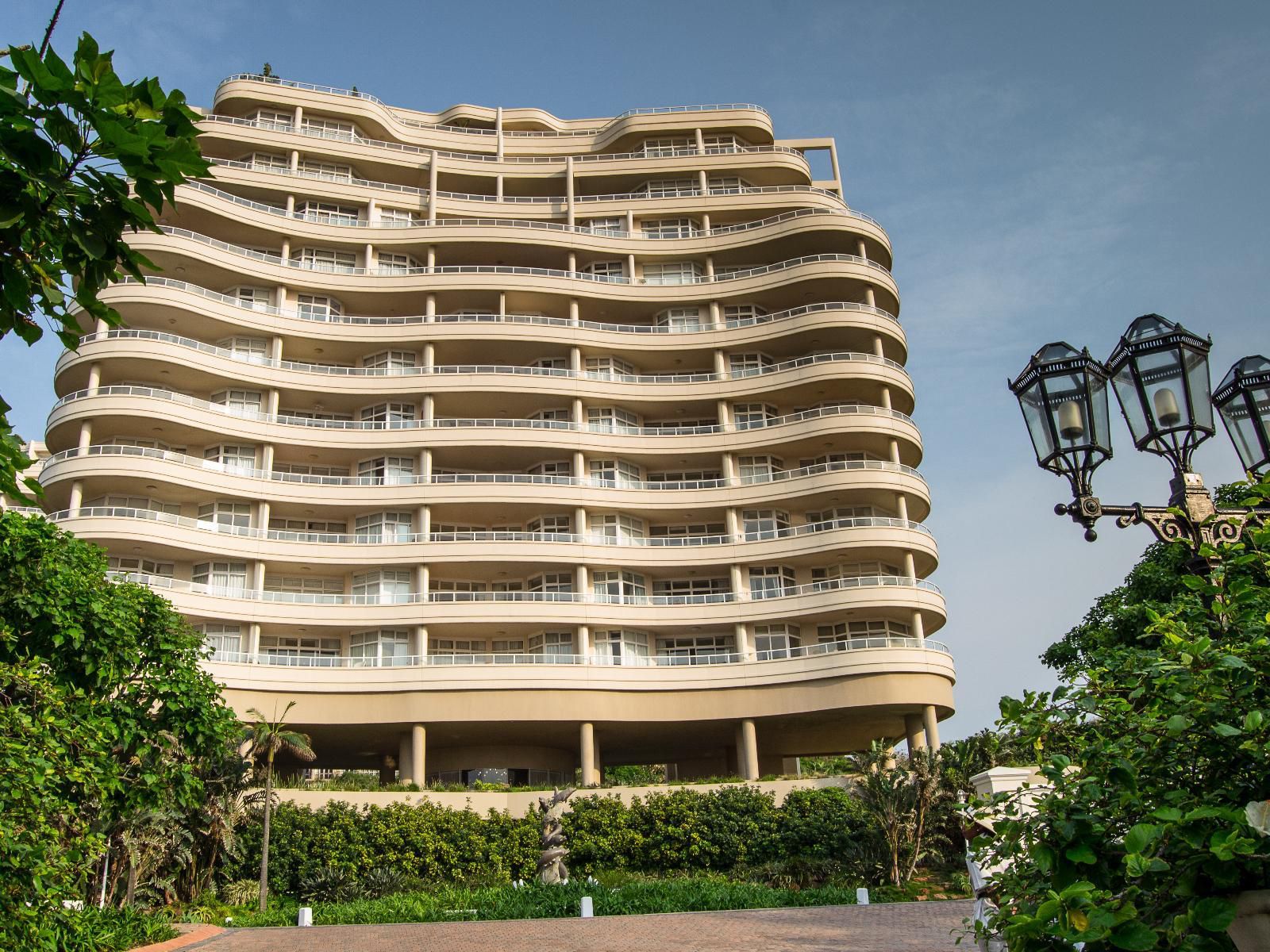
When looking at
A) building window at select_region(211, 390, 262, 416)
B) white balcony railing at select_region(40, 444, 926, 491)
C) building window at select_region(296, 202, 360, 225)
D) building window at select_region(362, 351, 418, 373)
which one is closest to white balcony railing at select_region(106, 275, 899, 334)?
building window at select_region(362, 351, 418, 373)

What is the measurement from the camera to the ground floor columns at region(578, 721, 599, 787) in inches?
1996

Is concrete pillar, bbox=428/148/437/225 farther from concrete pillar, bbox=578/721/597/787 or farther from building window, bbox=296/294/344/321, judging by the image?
concrete pillar, bbox=578/721/597/787

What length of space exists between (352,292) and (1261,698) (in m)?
59.4

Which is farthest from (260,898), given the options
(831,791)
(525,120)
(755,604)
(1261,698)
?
(525,120)

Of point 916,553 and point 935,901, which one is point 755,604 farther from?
point 935,901

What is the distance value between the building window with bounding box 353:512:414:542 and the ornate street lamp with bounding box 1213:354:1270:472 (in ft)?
160

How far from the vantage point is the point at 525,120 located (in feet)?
245

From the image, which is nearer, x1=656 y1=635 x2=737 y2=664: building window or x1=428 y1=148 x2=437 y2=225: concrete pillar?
x1=656 y1=635 x2=737 y2=664: building window

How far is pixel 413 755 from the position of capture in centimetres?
5025

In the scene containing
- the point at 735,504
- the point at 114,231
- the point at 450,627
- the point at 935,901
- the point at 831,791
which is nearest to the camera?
the point at 114,231

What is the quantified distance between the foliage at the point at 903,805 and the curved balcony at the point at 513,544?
1546cm

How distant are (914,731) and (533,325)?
29.1 meters

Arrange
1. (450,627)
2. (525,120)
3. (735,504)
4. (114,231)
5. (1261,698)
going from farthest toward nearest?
(525,120) < (735,504) < (450,627) < (114,231) < (1261,698)

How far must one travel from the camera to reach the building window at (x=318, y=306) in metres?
60.0
